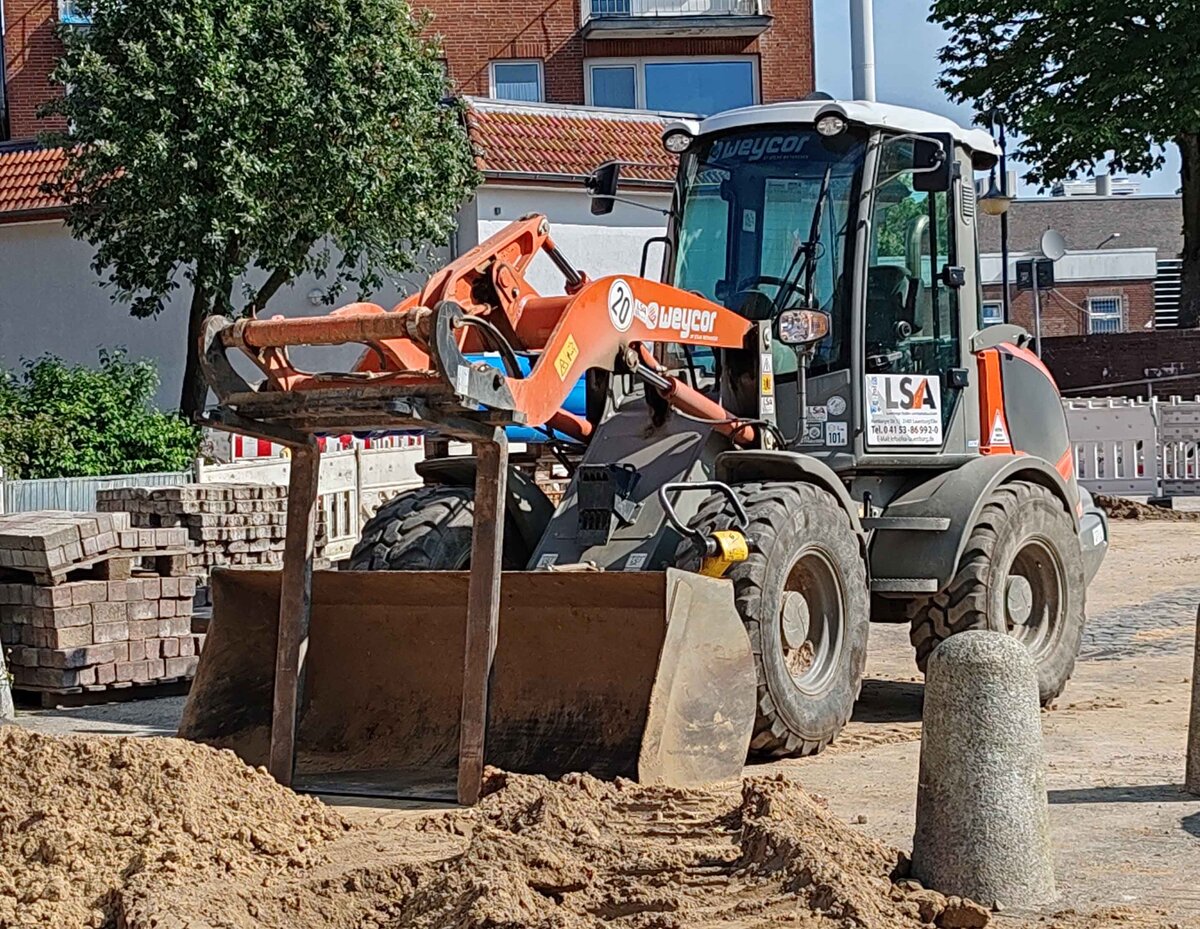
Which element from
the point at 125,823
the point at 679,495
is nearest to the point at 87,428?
the point at 679,495

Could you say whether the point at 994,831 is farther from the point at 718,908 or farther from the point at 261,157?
the point at 261,157

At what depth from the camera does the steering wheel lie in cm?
963

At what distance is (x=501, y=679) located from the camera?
8.19 meters

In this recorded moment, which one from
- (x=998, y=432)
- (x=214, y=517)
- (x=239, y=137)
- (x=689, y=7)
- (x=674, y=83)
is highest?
(x=689, y=7)

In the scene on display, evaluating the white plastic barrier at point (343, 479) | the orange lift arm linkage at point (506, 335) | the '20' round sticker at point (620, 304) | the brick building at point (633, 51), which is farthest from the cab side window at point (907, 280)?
the brick building at point (633, 51)

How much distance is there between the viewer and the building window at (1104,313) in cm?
5812

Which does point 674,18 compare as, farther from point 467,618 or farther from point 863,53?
point 467,618

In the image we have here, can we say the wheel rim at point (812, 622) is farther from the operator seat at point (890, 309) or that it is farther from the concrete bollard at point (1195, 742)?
the concrete bollard at point (1195, 742)

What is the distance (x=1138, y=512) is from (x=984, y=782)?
63.4 feet

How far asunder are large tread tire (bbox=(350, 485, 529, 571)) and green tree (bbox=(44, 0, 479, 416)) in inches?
567

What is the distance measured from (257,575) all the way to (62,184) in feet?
60.5

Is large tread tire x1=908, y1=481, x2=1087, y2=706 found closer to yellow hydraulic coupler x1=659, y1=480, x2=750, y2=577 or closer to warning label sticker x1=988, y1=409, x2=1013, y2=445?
warning label sticker x1=988, y1=409, x2=1013, y2=445

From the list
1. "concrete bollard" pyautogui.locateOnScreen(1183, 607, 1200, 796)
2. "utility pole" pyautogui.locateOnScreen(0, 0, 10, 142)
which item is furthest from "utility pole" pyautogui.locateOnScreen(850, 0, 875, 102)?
"utility pole" pyautogui.locateOnScreen(0, 0, 10, 142)

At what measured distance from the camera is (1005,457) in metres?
10.2
